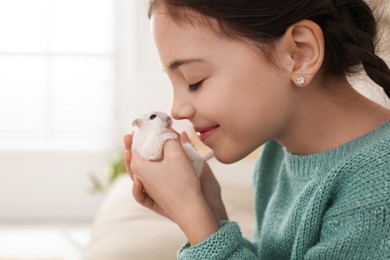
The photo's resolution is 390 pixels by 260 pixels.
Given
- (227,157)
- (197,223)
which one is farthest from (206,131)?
(197,223)

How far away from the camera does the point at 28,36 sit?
4.20m

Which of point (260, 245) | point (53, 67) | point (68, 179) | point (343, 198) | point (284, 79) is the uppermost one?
point (284, 79)

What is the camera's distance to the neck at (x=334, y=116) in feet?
4.28

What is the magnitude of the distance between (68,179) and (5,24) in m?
1.02

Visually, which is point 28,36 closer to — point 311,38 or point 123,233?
point 123,233

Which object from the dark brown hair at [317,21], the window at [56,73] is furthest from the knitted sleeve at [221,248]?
the window at [56,73]

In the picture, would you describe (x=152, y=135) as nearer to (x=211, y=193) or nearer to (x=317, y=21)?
(x=211, y=193)

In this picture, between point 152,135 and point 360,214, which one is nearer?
point 360,214

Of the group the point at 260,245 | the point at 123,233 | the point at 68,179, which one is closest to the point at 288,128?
the point at 260,245

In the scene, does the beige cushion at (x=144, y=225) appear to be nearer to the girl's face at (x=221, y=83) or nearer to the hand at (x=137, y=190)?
the hand at (x=137, y=190)

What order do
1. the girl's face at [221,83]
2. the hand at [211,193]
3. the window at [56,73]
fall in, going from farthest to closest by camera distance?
the window at [56,73] < the hand at [211,193] < the girl's face at [221,83]

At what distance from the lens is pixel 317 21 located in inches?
48.4

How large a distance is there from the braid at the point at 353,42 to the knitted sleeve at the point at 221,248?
37 cm

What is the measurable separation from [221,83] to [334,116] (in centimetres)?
25
